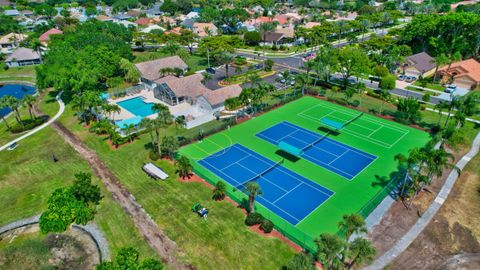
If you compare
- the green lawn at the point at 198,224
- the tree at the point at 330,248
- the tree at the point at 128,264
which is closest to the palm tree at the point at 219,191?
the green lawn at the point at 198,224

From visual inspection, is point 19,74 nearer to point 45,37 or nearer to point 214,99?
point 45,37

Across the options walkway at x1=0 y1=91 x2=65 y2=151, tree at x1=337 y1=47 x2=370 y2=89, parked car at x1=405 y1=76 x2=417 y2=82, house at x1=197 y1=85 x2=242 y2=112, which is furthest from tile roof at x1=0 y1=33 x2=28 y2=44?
parked car at x1=405 y1=76 x2=417 y2=82

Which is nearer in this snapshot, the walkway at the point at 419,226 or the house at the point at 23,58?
the walkway at the point at 419,226

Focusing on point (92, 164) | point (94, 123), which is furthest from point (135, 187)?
point (94, 123)

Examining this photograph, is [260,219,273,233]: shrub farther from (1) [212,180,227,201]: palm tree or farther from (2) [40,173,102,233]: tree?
(2) [40,173,102,233]: tree

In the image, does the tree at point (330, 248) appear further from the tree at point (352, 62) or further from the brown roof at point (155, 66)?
the brown roof at point (155, 66)

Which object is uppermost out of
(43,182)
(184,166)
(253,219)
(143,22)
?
(143,22)

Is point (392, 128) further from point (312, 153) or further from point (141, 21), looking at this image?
point (141, 21)

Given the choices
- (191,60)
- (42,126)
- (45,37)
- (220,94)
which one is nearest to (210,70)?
(191,60)
